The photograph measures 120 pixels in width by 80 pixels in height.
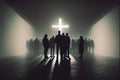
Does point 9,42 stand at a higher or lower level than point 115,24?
lower

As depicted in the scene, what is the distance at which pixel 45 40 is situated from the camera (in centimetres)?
2288

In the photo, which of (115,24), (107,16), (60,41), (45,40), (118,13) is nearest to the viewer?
(60,41)

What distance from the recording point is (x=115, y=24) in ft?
136

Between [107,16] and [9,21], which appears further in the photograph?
[107,16]

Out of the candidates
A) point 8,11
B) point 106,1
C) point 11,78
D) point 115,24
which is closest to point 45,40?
point 106,1

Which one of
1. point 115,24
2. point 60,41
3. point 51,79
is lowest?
point 51,79

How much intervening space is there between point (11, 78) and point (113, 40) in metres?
33.7

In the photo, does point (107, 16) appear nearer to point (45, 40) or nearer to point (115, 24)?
point (115, 24)

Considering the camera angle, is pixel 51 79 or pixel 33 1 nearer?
pixel 51 79

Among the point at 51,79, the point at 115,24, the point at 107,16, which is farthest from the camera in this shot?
the point at 107,16

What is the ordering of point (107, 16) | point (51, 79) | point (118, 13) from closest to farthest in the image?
1. point (51, 79)
2. point (118, 13)
3. point (107, 16)

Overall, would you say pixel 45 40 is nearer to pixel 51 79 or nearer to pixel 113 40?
pixel 51 79

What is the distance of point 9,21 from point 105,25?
17152 mm

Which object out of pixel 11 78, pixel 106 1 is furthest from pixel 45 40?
pixel 11 78
